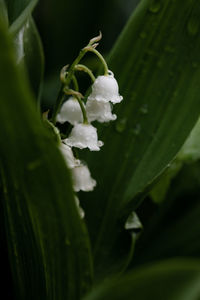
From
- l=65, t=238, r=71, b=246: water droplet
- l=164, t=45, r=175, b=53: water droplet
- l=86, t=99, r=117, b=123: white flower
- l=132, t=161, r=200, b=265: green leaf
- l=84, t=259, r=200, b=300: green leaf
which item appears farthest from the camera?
l=132, t=161, r=200, b=265: green leaf

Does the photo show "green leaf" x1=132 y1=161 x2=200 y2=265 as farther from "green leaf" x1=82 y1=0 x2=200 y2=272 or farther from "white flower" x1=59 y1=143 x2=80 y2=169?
"white flower" x1=59 y1=143 x2=80 y2=169

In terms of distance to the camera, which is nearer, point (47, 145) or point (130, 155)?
point (47, 145)

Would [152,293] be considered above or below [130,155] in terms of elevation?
above

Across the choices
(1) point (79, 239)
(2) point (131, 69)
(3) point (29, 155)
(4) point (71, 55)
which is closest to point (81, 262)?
(1) point (79, 239)

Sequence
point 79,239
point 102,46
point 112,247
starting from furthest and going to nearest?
point 102,46
point 112,247
point 79,239

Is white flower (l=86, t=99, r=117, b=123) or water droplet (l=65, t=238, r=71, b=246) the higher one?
white flower (l=86, t=99, r=117, b=123)

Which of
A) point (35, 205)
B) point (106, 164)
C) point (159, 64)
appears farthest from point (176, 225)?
point (35, 205)

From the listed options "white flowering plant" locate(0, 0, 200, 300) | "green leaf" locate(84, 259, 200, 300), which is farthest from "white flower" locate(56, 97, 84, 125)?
"green leaf" locate(84, 259, 200, 300)

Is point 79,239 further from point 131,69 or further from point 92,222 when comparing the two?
point 131,69
